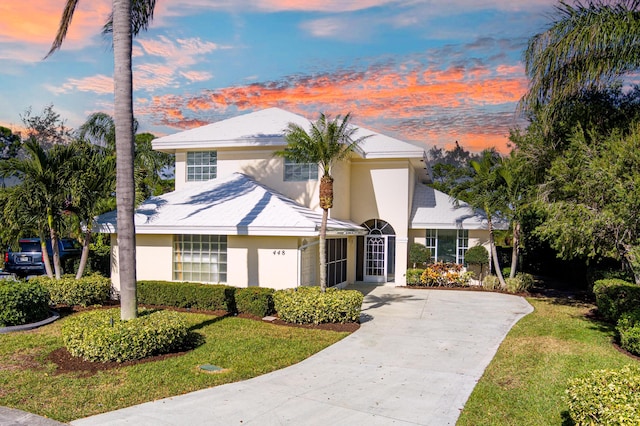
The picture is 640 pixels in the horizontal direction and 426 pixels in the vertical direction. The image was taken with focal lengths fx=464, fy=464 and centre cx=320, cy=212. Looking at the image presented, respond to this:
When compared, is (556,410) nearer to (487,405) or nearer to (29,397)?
(487,405)

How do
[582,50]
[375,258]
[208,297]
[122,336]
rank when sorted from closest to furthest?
[122,336] → [582,50] → [208,297] → [375,258]

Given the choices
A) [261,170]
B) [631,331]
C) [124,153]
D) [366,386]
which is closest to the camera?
[366,386]

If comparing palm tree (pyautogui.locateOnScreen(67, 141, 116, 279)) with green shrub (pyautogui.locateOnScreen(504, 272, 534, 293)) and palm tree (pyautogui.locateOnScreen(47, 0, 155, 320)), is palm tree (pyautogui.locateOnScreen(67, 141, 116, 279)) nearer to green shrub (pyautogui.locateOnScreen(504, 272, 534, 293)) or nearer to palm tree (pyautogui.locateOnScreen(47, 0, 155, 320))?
palm tree (pyautogui.locateOnScreen(47, 0, 155, 320))

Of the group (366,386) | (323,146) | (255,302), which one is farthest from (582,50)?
(255,302)

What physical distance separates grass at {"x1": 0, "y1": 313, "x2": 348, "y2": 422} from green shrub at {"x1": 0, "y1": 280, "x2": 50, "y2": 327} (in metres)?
0.57

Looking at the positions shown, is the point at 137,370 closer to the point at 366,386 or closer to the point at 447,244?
the point at 366,386

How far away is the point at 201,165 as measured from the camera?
20000 millimetres

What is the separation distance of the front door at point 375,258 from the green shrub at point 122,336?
1250 centimetres

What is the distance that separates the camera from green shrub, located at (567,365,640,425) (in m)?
4.82

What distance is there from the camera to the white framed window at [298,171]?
722 inches

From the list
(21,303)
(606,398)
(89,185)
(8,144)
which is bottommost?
(21,303)

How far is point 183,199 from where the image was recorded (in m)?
17.7

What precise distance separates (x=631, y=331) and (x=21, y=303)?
14022 millimetres

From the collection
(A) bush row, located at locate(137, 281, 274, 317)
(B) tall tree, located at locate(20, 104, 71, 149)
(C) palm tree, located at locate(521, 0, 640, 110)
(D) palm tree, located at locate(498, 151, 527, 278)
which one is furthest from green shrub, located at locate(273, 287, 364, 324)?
(B) tall tree, located at locate(20, 104, 71, 149)
